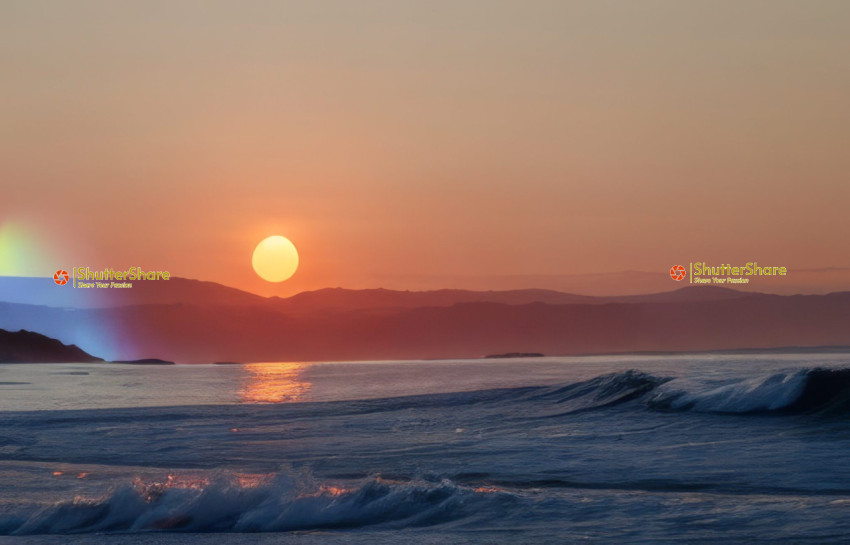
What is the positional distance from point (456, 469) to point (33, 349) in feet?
360

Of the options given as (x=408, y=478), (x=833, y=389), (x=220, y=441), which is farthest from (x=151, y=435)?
(x=833, y=389)

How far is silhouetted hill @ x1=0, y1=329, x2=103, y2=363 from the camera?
109 meters

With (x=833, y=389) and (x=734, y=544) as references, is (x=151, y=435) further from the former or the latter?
(x=833, y=389)

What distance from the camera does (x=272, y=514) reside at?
1299 cm

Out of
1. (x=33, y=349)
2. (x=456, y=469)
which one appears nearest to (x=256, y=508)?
(x=456, y=469)

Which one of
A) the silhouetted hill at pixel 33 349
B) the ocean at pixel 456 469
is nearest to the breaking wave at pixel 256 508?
the ocean at pixel 456 469

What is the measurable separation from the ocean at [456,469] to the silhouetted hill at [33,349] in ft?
287

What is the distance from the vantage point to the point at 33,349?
371 feet

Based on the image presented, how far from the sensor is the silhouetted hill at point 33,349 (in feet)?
357

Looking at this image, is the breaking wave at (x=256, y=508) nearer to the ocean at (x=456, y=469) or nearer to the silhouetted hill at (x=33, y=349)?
the ocean at (x=456, y=469)

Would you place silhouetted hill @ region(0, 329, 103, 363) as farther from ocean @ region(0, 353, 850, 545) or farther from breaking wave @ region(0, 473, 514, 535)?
breaking wave @ region(0, 473, 514, 535)

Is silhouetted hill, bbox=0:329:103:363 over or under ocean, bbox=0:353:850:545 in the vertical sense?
over

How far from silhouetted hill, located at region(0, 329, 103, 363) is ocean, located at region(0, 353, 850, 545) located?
3441 inches

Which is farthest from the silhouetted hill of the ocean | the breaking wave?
the breaking wave
